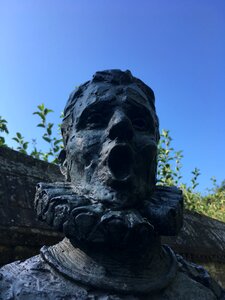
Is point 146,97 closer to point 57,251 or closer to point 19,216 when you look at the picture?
point 57,251

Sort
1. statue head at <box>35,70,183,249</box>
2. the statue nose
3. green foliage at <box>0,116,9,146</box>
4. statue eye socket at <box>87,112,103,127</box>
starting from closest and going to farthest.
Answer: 1. statue head at <box>35,70,183,249</box>
2. the statue nose
3. statue eye socket at <box>87,112,103,127</box>
4. green foliage at <box>0,116,9,146</box>

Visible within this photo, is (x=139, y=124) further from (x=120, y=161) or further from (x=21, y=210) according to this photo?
(x=21, y=210)

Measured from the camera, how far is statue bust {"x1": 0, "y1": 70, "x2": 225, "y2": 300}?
1.37 m

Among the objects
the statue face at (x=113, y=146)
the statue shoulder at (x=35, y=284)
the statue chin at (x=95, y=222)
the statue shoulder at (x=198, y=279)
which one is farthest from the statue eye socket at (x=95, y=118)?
the statue shoulder at (x=198, y=279)

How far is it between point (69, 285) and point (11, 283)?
212 millimetres

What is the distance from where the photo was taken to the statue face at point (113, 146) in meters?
1.50

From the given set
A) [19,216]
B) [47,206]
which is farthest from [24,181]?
[47,206]

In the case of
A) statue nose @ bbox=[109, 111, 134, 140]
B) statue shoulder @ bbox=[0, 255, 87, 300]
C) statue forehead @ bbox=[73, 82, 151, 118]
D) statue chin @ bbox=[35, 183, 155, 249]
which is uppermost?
statue forehead @ bbox=[73, 82, 151, 118]

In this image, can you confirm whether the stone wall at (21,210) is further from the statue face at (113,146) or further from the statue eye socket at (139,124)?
the statue eye socket at (139,124)

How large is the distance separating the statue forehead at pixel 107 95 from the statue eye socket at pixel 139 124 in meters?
0.07

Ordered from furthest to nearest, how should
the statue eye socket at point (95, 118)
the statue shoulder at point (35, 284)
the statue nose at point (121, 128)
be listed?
the statue eye socket at point (95, 118) < the statue nose at point (121, 128) < the statue shoulder at point (35, 284)

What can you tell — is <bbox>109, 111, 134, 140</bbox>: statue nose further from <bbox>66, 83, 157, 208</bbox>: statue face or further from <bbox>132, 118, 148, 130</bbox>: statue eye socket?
<bbox>132, 118, 148, 130</bbox>: statue eye socket

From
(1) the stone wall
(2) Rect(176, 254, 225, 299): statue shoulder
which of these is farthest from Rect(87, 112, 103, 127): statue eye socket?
(1) the stone wall

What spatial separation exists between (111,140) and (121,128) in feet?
0.21
